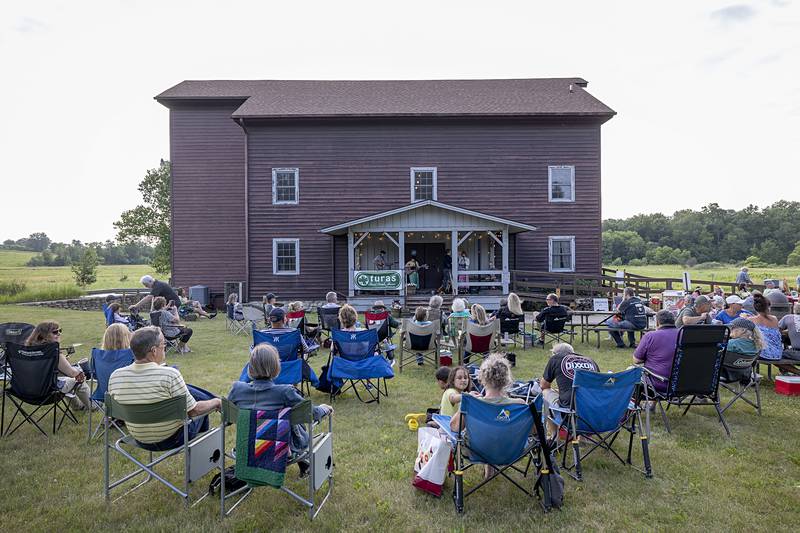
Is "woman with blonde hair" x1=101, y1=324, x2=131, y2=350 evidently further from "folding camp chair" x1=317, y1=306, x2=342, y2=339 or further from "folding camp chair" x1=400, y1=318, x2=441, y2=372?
"folding camp chair" x1=317, y1=306, x2=342, y2=339

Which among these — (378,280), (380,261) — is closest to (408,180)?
(380,261)

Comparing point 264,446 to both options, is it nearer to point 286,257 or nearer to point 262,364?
point 262,364

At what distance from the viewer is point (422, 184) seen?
19047 mm

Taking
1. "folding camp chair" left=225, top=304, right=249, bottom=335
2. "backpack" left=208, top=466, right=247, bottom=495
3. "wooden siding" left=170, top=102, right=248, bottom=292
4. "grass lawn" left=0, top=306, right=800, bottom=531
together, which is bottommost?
"grass lawn" left=0, top=306, right=800, bottom=531

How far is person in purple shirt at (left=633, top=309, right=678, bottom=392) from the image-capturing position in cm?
527

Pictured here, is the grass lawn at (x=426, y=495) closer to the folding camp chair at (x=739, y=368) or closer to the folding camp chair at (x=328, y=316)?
the folding camp chair at (x=739, y=368)

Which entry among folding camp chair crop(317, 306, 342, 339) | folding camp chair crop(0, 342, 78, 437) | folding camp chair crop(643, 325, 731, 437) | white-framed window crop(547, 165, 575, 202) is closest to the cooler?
folding camp chair crop(643, 325, 731, 437)

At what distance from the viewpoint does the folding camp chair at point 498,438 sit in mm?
Result: 3451

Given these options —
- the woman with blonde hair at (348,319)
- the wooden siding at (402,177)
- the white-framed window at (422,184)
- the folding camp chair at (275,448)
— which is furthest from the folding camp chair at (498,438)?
the white-framed window at (422,184)

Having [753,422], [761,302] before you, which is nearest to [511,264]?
[761,302]

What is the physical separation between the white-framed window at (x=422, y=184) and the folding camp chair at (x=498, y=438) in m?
15.7

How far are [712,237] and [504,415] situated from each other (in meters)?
82.6

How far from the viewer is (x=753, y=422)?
548cm

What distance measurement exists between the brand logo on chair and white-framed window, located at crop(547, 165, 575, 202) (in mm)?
16911
